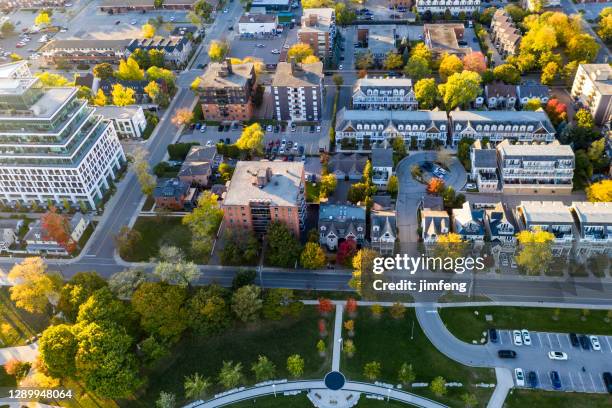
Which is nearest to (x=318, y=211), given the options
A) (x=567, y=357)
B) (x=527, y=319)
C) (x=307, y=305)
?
(x=307, y=305)

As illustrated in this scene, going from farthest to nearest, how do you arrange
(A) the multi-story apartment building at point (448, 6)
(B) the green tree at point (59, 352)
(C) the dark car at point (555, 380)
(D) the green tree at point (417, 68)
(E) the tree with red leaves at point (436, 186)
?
(A) the multi-story apartment building at point (448, 6) → (D) the green tree at point (417, 68) → (E) the tree with red leaves at point (436, 186) → (B) the green tree at point (59, 352) → (C) the dark car at point (555, 380)

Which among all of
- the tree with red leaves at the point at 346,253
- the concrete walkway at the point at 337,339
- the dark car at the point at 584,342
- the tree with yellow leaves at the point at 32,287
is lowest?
the concrete walkway at the point at 337,339

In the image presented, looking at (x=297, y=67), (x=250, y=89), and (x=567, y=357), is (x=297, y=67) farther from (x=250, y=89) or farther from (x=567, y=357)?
(x=567, y=357)

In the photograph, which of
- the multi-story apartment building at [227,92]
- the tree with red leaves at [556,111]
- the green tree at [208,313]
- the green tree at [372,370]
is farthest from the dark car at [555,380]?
the multi-story apartment building at [227,92]

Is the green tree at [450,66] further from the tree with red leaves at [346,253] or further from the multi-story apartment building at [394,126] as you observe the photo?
the tree with red leaves at [346,253]

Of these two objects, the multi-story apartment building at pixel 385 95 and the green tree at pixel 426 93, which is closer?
the green tree at pixel 426 93

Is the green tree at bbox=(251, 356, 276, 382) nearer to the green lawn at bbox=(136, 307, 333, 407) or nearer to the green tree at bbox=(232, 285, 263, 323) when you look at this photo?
the green lawn at bbox=(136, 307, 333, 407)

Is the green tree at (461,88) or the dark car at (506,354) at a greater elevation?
the green tree at (461,88)

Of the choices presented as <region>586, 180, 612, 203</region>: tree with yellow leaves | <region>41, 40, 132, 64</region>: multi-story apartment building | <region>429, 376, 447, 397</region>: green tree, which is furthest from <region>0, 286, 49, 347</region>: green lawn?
<region>586, 180, 612, 203</region>: tree with yellow leaves
